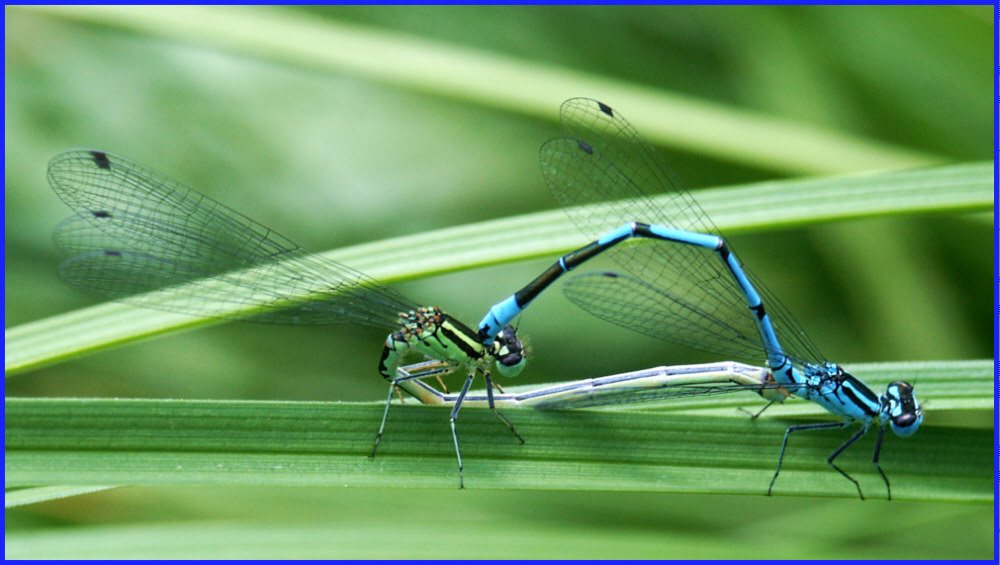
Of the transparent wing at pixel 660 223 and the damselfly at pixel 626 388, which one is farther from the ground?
the transparent wing at pixel 660 223

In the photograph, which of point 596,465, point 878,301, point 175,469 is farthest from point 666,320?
point 175,469

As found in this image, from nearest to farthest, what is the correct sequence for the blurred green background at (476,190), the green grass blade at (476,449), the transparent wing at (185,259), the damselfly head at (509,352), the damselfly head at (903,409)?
the green grass blade at (476,449)
the damselfly head at (903,409)
the transparent wing at (185,259)
the damselfly head at (509,352)
the blurred green background at (476,190)

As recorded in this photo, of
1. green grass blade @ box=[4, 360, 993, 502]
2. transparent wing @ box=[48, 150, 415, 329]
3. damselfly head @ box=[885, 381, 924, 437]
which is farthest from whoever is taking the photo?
transparent wing @ box=[48, 150, 415, 329]

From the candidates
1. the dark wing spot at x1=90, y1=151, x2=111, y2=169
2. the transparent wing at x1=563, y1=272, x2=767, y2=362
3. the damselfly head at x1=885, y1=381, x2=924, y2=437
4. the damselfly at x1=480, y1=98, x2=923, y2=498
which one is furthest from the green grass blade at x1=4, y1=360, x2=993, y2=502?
the dark wing spot at x1=90, y1=151, x2=111, y2=169

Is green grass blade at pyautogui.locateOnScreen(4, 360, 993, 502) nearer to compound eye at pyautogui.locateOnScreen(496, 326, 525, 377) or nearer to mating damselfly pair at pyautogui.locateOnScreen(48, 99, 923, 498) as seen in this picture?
mating damselfly pair at pyautogui.locateOnScreen(48, 99, 923, 498)

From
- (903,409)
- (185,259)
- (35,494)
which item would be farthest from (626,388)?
(35,494)

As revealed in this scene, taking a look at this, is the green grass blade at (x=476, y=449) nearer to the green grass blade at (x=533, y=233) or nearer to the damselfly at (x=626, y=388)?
the damselfly at (x=626, y=388)

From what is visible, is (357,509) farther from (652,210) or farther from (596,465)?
(652,210)

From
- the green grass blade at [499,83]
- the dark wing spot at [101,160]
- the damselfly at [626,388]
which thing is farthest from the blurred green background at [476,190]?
the dark wing spot at [101,160]
